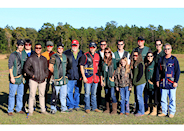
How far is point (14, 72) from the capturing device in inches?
251

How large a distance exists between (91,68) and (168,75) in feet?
8.05

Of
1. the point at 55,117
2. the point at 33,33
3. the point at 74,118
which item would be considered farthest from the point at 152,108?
the point at 33,33

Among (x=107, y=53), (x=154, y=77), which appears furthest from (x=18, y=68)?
(x=154, y=77)

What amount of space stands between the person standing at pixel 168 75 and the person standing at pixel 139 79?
0.50 meters

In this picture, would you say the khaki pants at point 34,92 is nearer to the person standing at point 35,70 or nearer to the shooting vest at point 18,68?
the person standing at point 35,70

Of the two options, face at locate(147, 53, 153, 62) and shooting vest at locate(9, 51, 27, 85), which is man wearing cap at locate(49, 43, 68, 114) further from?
face at locate(147, 53, 153, 62)

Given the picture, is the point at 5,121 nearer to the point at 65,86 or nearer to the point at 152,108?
the point at 65,86

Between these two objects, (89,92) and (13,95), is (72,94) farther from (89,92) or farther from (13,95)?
(13,95)

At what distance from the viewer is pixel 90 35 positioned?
9781cm

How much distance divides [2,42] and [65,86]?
3260 inches

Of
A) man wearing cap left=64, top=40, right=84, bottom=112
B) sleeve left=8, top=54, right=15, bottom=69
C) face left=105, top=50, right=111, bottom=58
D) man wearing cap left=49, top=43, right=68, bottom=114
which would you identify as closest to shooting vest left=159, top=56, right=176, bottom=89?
face left=105, top=50, right=111, bottom=58

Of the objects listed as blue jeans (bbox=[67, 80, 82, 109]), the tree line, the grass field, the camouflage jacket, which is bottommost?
the grass field

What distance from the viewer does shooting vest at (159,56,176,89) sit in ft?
20.1

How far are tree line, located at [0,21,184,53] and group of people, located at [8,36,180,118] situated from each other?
210 ft
